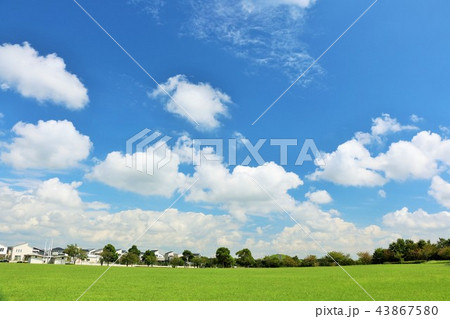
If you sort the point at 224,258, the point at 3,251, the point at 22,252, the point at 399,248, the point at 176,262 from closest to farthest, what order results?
1. the point at 399,248
2. the point at 224,258
3. the point at 176,262
4. the point at 3,251
5. the point at 22,252

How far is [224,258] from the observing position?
97125 millimetres

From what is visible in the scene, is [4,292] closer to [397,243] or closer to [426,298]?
[426,298]

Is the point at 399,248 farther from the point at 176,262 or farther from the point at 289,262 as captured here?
the point at 176,262

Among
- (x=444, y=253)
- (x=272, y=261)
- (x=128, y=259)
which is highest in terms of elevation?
(x=444, y=253)

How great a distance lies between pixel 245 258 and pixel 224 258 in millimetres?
9093

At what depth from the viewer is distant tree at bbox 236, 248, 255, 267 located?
89.1m

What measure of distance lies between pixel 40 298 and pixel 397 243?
72784 mm

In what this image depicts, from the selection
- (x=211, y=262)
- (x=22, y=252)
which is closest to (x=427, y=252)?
(x=211, y=262)

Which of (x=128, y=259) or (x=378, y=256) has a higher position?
(x=378, y=256)

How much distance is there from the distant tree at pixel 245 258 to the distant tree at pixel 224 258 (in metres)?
5.64

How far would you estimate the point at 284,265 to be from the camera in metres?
75.9

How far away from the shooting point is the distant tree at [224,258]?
96.9 m

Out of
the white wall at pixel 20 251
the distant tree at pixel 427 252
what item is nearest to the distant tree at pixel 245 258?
the distant tree at pixel 427 252
